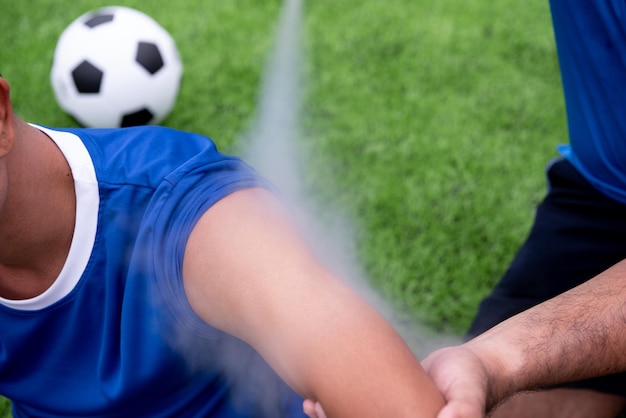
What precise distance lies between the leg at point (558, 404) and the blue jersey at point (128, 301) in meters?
0.94

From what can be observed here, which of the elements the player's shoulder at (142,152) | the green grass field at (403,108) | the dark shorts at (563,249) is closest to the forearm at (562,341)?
the dark shorts at (563,249)

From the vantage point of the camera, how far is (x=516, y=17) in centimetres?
412

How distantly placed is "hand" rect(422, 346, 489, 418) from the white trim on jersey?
714mm

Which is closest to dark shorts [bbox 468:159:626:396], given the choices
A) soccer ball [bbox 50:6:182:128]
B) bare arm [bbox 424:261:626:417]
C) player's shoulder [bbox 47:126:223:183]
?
bare arm [bbox 424:261:626:417]

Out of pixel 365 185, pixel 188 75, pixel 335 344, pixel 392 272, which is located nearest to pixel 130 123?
pixel 188 75

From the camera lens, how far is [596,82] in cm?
211

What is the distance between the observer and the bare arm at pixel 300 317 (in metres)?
1.21

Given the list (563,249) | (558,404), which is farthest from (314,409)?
(563,249)

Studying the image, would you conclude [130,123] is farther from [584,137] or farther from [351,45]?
[584,137]

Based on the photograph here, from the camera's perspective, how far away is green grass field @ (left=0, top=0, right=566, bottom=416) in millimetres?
3031

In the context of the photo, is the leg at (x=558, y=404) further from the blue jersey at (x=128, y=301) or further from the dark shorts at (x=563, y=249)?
the blue jersey at (x=128, y=301)

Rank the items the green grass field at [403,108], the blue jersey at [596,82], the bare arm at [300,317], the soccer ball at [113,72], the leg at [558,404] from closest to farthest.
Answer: the bare arm at [300,317], the blue jersey at [596,82], the leg at [558,404], the green grass field at [403,108], the soccer ball at [113,72]

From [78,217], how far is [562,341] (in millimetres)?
1048

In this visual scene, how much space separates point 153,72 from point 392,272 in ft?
4.68
